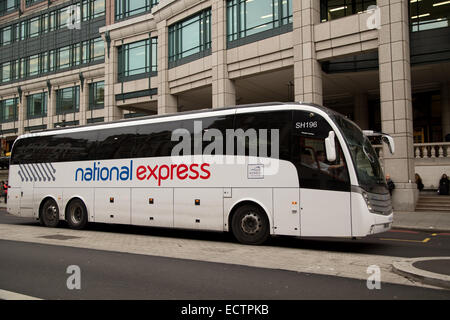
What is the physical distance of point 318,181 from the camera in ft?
32.0

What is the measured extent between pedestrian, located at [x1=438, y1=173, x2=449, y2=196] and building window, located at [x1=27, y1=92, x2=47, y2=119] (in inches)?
1618

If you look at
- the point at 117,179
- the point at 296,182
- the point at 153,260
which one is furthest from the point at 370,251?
the point at 117,179

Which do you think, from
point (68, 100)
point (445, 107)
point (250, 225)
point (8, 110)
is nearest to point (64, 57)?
point (68, 100)

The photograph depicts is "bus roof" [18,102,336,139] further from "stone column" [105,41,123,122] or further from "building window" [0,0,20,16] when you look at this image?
"building window" [0,0,20,16]

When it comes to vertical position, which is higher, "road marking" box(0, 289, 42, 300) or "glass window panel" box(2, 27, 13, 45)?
"glass window panel" box(2, 27, 13, 45)

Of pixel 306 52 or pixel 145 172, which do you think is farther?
pixel 306 52

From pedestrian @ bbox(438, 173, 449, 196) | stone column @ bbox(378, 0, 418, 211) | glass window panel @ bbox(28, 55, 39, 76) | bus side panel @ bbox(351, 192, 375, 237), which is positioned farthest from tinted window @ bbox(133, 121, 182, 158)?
glass window panel @ bbox(28, 55, 39, 76)

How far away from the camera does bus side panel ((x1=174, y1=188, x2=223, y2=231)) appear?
11242mm

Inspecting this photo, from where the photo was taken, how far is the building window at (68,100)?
43.6 m

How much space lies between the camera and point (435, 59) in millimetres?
22016

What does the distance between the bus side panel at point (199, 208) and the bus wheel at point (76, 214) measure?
436 cm

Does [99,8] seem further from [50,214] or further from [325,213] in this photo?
[325,213]

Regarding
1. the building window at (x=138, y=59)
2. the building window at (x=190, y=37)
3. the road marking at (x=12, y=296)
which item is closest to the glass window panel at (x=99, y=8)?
the building window at (x=138, y=59)

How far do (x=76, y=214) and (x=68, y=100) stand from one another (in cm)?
3291
